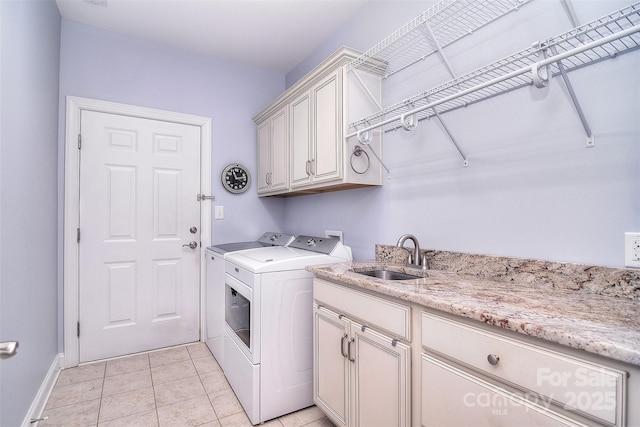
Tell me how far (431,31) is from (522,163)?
28.9 inches

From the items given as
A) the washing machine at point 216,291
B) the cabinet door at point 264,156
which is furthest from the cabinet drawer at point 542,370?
the cabinet door at point 264,156

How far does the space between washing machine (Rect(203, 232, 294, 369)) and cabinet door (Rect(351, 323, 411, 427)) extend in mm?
1282

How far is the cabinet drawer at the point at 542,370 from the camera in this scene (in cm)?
65

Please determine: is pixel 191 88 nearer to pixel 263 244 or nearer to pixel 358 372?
pixel 263 244

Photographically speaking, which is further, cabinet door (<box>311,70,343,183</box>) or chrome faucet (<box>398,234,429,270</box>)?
cabinet door (<box>311,70,343,183</box>)

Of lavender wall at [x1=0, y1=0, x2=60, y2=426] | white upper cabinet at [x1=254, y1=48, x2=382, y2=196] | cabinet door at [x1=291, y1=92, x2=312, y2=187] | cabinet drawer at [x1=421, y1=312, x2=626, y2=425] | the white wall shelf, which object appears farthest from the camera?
cabinet door at [x1=291, y1=92, x2=312, y2=187]

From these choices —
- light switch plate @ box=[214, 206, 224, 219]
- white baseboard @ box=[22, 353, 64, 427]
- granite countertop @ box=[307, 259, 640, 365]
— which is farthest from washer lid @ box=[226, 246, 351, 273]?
white baseboard @ box=[22, 353, 64, 427]

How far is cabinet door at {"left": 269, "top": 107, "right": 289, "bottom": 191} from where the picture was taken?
2.60 metres

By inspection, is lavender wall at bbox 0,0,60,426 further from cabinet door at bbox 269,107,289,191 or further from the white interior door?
cabinet door at bbox 269,107,289,191

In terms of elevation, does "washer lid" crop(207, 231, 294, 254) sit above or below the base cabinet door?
above

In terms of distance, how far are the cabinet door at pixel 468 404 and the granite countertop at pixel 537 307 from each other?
0.65ft

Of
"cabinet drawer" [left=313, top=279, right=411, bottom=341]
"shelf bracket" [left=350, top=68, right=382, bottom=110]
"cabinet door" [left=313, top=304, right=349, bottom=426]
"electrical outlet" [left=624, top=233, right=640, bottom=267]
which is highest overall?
"shelf bracket" [left=350, top=68, right=382, bottom=110]

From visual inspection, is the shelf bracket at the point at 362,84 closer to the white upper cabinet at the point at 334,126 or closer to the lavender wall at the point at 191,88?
the white upper cabinet at the point at 334,126

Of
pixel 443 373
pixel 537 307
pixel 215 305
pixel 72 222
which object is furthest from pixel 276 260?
pixel 72 222
